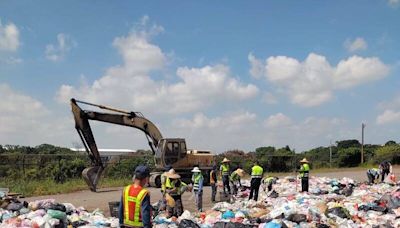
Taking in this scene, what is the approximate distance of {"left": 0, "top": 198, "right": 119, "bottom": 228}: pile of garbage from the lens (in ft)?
32.5

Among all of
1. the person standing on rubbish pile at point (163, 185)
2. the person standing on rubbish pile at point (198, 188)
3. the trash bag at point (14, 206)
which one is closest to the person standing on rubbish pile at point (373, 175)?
the person standing on rubbish pile at point (198, 188)

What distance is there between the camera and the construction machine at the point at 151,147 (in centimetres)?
2123

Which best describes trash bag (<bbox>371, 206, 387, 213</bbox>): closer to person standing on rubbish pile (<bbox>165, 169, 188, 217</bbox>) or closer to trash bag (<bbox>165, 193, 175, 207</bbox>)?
person standing on rubbish pile (<bbox>165, 169, 188, 217</bbox>)

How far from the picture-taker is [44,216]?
10203mm

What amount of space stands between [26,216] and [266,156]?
102 feet

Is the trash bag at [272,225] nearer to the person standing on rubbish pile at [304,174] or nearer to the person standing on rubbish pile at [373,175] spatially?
the person standing on rubbish pile at [304,174]

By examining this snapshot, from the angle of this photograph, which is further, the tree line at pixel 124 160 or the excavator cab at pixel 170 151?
the tree line at pixel 124 160

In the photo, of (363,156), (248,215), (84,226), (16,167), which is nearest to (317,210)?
(248,215)

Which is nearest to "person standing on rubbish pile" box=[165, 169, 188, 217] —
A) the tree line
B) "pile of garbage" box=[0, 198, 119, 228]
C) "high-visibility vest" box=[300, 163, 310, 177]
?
"pile of garbage" box=[0, 198, 119, 228]

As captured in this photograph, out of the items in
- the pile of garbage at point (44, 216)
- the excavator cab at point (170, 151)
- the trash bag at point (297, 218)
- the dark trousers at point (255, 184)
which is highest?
the excavator cab at point (170, 151)

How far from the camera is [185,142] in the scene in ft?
75.0

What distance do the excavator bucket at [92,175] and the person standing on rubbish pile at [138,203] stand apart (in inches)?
642

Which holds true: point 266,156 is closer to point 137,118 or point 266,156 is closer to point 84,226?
point 137,118

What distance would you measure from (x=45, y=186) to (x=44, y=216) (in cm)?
1265
